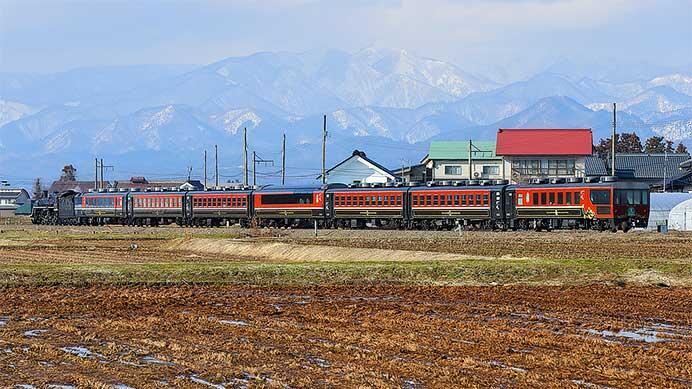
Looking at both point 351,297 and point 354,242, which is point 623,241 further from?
point 351,297

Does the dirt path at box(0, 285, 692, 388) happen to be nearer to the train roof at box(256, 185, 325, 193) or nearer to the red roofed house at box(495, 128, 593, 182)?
the train roof at box(256, 185, 325, 193)

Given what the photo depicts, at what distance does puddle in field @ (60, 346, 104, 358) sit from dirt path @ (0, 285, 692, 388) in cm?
7

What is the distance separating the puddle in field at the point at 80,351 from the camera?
19.2 m

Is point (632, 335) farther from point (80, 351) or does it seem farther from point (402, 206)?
point (402, 206)

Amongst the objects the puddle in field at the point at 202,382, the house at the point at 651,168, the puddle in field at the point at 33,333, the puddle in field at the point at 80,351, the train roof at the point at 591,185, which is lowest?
the puddle in field at the point at 202,382

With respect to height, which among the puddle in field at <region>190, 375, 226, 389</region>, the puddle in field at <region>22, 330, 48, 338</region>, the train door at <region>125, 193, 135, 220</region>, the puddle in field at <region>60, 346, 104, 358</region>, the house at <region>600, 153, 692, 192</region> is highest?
the house at <region>600, 153, 692, 192</region>

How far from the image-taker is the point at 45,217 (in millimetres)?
114312

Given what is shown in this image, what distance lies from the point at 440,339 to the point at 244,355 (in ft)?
11.8

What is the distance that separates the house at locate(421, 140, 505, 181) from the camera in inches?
5113

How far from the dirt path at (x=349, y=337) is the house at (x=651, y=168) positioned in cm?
9091

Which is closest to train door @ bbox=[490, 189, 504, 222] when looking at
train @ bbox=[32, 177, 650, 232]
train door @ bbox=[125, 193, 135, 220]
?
train @ bbox=[32, 177, 650, 232]

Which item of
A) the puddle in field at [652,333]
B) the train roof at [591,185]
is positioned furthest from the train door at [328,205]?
the puddle in field at [652,333]

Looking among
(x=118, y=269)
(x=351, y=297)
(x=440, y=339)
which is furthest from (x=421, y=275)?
(x=440, y=339)

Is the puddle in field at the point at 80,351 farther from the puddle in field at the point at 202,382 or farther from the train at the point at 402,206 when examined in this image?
the train at the point at 402,206
